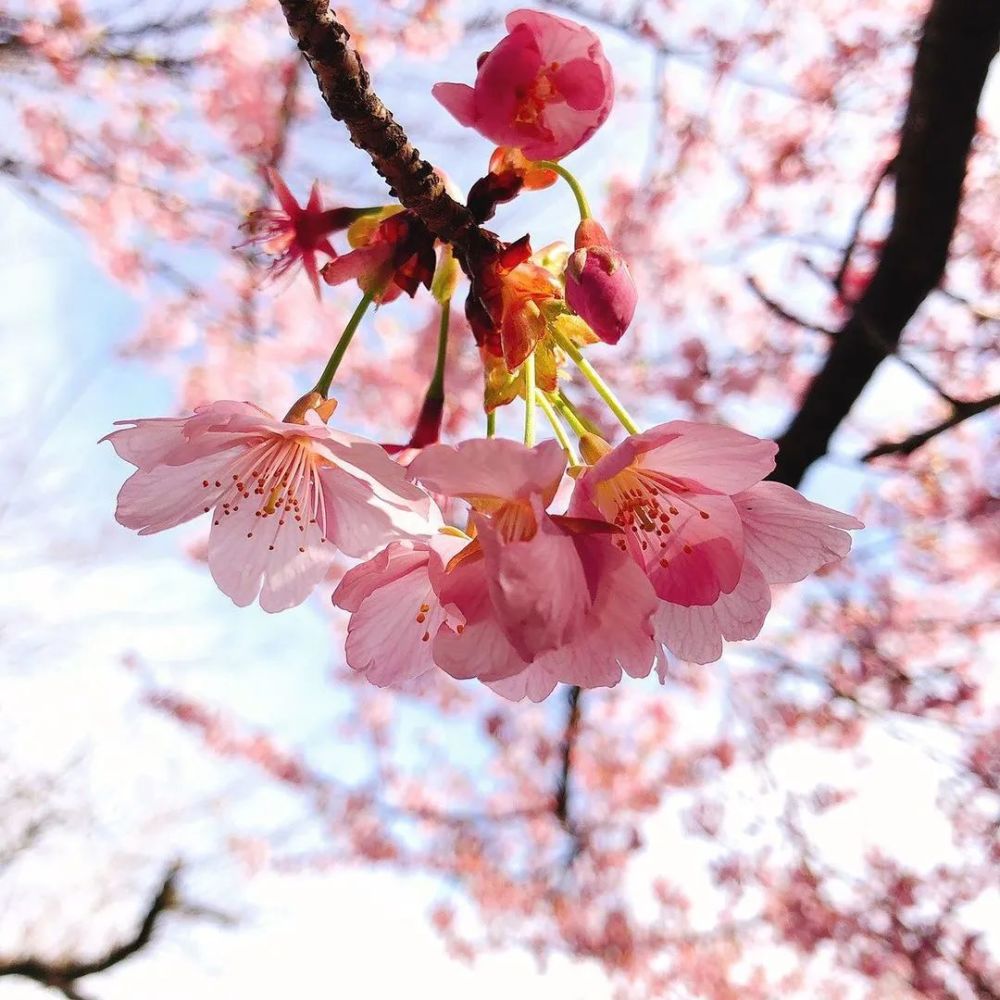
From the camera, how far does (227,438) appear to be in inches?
38.5

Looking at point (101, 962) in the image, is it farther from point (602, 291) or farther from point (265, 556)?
point (602, 291)

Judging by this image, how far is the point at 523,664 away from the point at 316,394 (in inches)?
17.1

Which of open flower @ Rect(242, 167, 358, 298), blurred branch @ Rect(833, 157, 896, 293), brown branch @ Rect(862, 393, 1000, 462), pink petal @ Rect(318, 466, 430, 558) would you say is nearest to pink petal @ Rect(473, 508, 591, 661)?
pink petal @ Rect(318, 466, 430, 558)

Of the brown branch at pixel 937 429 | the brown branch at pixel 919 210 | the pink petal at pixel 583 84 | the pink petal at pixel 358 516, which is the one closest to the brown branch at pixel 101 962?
the brown branch at pixel 919 210

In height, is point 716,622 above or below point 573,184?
below

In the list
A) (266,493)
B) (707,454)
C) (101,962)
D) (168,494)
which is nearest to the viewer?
(707,454)

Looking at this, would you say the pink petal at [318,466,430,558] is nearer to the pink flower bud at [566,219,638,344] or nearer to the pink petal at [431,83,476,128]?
the pink flower bud at [566,219,638,344]

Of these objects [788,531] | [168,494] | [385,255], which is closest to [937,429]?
[788,531]

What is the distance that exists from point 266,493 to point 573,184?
622 millimetres

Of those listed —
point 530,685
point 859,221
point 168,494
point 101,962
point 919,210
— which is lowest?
point 101,962

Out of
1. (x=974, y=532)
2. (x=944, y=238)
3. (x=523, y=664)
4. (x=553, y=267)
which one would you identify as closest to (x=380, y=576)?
(x=523, y=664)

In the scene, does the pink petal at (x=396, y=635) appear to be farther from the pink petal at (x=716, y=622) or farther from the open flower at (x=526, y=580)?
the pink petal at (x=716, y=622)

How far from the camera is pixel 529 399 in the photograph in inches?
37.4

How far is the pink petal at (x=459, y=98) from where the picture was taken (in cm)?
87
